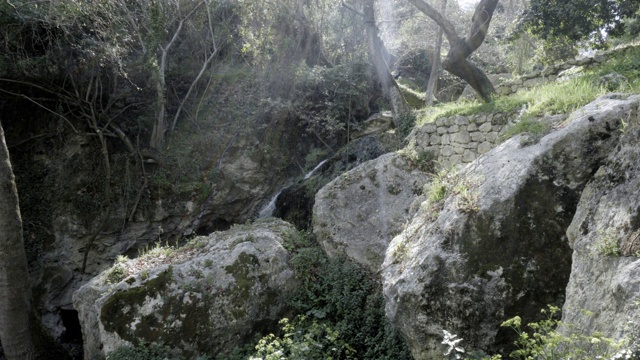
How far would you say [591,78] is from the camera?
7531mm

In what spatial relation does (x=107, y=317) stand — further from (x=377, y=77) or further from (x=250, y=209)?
(x=377, y=77)

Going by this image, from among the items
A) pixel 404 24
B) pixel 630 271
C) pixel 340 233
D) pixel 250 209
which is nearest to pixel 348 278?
pixel 340 233

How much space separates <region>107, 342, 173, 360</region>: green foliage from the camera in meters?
6.66

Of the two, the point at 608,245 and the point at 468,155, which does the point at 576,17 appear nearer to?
the point at 468,155

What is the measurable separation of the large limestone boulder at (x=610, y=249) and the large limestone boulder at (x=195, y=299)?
4.84m

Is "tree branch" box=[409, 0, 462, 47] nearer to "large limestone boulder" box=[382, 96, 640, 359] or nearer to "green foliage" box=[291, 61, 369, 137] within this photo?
"green foliage" box=[291, 61, 369, 137]

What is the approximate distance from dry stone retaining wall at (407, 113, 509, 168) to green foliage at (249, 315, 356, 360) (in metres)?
3.72

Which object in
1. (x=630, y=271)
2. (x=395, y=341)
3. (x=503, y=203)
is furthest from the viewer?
(x=395, y=341)

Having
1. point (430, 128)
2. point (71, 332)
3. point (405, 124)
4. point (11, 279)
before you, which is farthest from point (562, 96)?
point (71, 332)

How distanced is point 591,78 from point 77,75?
1188 centimetres

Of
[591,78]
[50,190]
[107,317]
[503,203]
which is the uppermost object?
[591,78]

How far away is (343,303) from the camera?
277 inches

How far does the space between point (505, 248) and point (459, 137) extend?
4.58 m

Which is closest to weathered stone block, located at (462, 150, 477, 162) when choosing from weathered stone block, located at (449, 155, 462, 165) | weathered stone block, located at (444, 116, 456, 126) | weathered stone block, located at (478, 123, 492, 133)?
weathered stone block, located at (449, 155, 462, 165)
